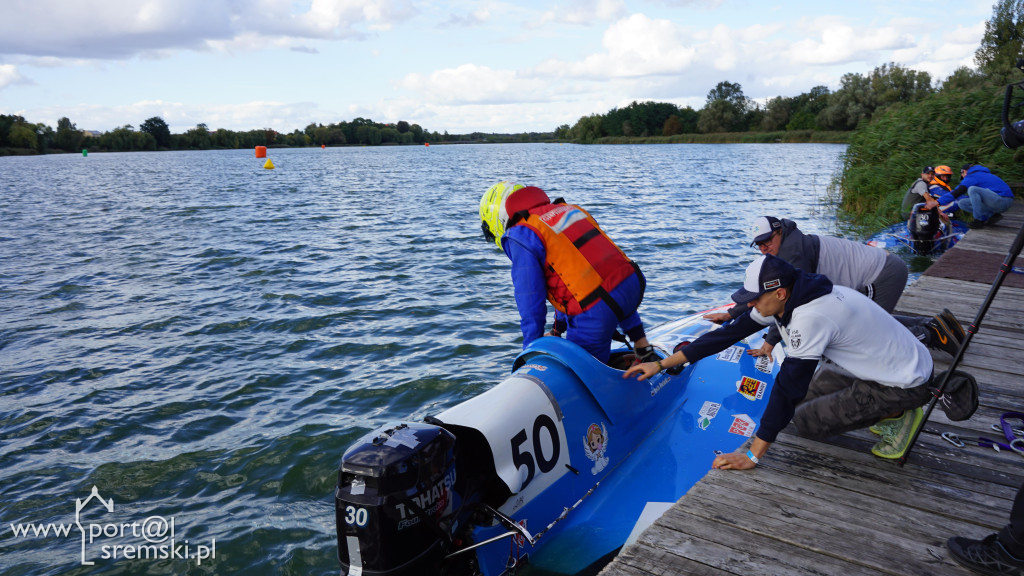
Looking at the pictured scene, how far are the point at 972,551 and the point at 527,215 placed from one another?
3162 mm

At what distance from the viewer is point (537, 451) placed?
3.59 meters

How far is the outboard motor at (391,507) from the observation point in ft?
9.15

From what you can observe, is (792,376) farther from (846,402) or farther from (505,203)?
(505,203)

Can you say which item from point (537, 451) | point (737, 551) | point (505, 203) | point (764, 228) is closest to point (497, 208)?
point (505, 203)

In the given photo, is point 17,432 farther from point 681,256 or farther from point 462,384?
point 681,256

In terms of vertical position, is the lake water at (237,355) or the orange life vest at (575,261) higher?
the orange life vest at (575,261)

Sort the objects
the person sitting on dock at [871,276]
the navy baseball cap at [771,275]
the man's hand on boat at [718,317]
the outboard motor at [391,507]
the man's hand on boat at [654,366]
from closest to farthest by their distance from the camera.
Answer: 1. the outboard motor at [391,507]
2. the navy baseball cap at [771,275]
3. the man's hand on boat at [654,366]
4. the person sitting on dock at [871,276]
5. the man's hand on boat at [718,317]

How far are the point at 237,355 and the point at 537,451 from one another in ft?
20.7

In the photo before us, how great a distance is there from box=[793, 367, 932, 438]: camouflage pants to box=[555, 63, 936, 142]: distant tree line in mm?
53880

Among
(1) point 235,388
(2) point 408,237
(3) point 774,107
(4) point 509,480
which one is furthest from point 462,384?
(3) point 774,107

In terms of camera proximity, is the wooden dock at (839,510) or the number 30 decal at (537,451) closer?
the wooden dock at (839,510)

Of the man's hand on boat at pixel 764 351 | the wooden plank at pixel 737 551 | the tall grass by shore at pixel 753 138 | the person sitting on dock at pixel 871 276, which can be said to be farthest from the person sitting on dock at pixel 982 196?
the tall grass by shore at pixel 753 138

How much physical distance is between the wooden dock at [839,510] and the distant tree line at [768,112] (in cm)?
5390

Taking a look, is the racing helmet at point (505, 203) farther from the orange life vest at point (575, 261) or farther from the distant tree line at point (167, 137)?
the distant tree line at point (167, 137)
